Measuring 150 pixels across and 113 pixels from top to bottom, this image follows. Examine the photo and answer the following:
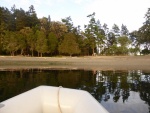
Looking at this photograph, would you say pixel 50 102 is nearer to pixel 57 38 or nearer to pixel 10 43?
pixel 10 43

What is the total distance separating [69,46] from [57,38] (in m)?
7.26

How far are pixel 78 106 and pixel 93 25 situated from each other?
198 feet

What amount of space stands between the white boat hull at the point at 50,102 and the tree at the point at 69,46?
4917 centimetres

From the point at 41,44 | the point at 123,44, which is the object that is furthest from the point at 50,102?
the point at 123,44

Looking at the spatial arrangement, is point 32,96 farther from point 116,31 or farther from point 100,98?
point 116,31

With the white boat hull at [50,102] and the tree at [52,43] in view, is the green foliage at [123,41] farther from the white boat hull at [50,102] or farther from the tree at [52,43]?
the white boat hull at [50,102]

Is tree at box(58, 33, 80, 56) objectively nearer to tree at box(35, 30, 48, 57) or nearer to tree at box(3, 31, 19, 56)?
tree at box(35, 30, 48, 57)

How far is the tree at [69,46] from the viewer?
177 feet

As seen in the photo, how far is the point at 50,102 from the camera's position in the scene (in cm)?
454

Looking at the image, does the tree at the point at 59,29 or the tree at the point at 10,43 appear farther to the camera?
the tree at the point at 59,29

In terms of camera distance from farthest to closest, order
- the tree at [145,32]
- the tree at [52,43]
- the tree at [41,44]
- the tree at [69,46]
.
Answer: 1. the tree at [145,32]
2. the tree at [52,43]
3. the tree at [69,46]
4. the tree at [41,44]

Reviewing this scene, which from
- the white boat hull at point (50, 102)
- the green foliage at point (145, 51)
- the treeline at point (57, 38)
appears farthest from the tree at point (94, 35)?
the white boat hull at point (50, 102)

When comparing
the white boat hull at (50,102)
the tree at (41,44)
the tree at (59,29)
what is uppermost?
the tree at (59,29)

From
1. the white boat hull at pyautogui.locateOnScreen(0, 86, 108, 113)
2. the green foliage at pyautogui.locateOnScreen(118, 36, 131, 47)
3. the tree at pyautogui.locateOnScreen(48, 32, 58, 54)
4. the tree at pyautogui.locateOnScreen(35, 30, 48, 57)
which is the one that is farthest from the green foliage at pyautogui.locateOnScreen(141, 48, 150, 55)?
the white boat hull at pyautogui.locateOnScreen(0, 86, 108, 113)
